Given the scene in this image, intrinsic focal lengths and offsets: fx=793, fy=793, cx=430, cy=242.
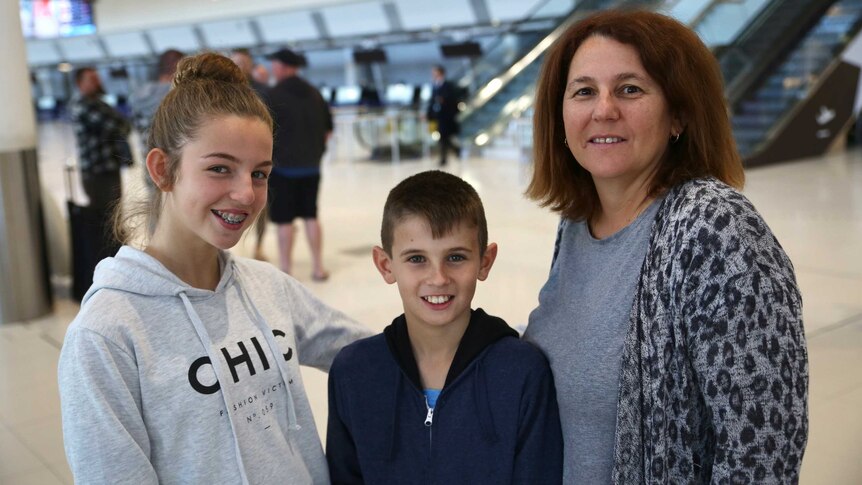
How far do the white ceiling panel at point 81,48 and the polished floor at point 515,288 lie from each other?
98.2ft

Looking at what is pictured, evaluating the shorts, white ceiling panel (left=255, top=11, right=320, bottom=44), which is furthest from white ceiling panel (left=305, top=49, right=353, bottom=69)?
the shorts

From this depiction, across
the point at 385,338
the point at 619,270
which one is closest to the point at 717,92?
the point at 619,270

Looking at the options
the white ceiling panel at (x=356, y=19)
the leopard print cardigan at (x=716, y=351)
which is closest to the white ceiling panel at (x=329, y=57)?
the white ceiling panel at (x=356, y=19)

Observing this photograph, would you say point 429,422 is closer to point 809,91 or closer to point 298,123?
point 298,123

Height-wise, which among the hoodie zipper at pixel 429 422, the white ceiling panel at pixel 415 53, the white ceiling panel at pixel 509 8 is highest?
the white ceiling panel at pixel 509 8

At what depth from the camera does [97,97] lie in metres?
6.96

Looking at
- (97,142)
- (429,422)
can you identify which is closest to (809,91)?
(97,142)

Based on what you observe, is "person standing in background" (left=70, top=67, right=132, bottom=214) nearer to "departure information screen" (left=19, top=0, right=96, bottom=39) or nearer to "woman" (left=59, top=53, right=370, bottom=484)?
"woman" (left=59, top=53, right=370, bottom=484)

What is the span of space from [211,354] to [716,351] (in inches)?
36.7

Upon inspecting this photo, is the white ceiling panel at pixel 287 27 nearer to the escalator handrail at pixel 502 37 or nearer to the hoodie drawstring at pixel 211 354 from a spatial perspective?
the escalator handrail at pixel 502 37

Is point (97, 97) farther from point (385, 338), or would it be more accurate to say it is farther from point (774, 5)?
point (774, 5)

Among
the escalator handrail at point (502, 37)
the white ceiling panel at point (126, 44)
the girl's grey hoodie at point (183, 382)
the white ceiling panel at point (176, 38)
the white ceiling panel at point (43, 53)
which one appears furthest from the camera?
the white ceiling panel at point (43, 53)

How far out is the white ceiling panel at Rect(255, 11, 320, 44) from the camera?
28453 mm

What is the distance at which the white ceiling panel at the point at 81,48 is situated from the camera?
3938cm
